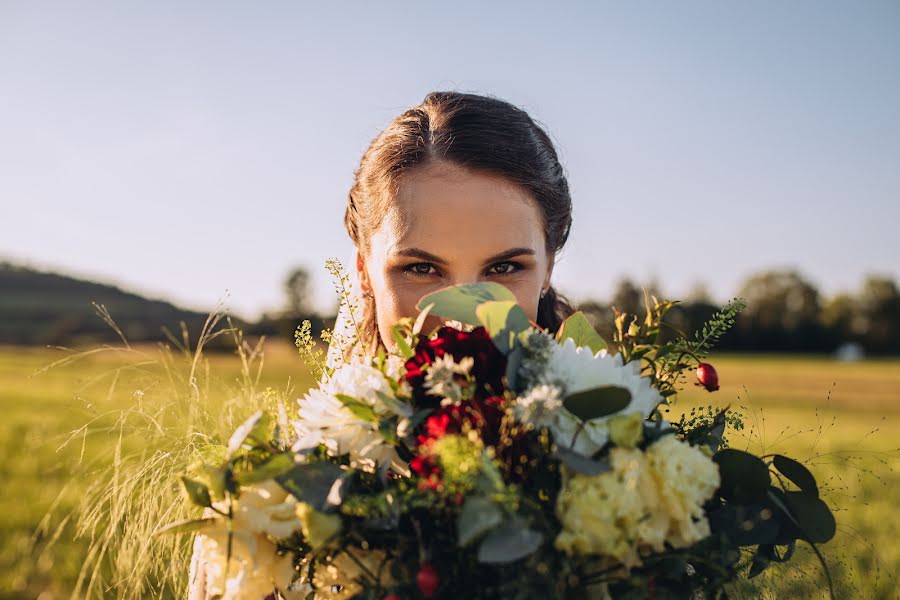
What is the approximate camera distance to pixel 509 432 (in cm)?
135

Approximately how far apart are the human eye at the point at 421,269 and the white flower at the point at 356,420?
1088 millimetres

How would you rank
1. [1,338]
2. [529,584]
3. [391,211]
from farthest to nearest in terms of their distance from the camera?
[1,338]
[391,211]
[529,584]

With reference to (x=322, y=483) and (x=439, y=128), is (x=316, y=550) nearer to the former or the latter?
(x=322, y=483)

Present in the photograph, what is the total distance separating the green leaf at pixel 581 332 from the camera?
1.73m

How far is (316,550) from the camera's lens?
4.53 feet

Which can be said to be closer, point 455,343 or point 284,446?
point 455,343

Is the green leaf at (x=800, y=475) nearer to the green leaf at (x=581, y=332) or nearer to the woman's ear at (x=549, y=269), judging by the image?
the green leaf at (x=581, y=332)

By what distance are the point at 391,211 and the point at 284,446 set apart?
4.60 feet

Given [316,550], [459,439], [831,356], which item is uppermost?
[459,439]

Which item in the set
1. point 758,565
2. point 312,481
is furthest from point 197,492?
point 758,565

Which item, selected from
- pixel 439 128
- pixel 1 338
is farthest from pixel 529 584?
pixel 1 338

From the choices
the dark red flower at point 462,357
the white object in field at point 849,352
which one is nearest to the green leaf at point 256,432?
the dark red flower at point 462,357

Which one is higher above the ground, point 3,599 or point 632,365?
point 632,365

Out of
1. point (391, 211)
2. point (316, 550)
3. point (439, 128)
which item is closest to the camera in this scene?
point (316, 550)
